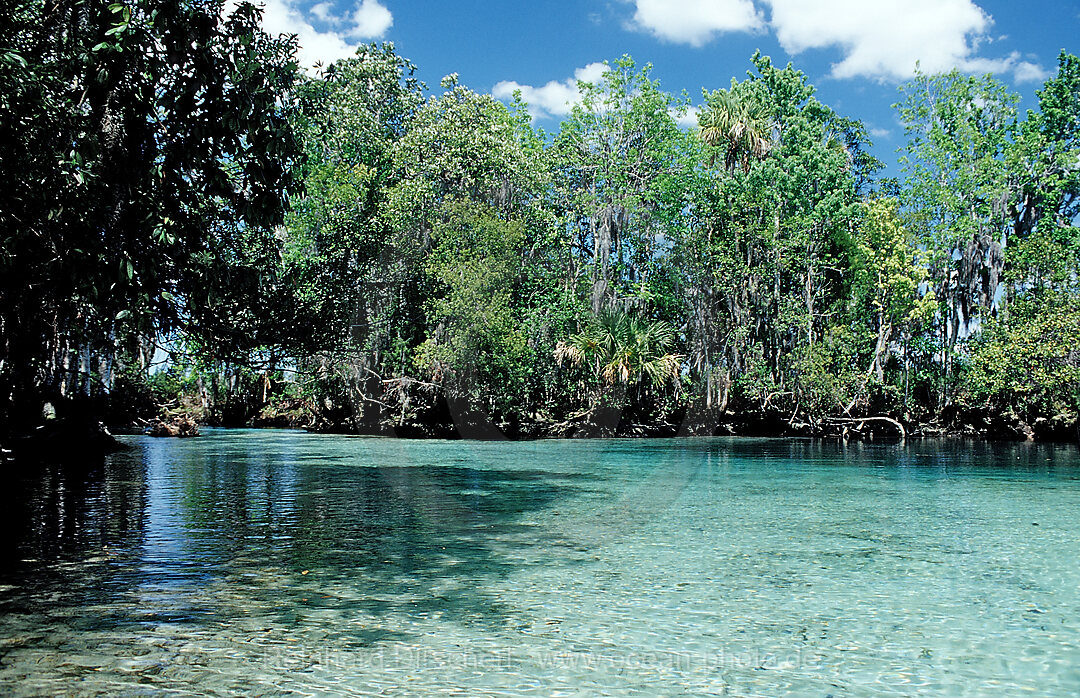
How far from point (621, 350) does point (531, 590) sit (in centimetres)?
2150

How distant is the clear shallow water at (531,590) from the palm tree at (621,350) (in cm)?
1490

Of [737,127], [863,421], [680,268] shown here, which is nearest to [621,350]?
[680,268]

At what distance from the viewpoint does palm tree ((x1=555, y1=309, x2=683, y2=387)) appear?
2723 centimetres

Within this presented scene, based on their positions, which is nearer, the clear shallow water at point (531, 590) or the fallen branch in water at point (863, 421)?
the clear shallow water at point (531, 590)

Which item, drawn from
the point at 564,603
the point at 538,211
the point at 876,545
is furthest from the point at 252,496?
the point at 538,211

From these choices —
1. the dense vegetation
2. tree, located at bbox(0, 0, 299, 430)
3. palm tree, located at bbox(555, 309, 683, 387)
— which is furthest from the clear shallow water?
palm tree, located at bbox(555, 309, 683, 387)

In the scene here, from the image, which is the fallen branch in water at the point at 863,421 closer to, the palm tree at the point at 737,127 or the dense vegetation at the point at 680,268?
the dense vegetation at the point at 680,268

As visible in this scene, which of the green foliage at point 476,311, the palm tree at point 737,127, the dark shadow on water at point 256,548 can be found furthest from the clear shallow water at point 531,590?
the palm tree at point 737,127

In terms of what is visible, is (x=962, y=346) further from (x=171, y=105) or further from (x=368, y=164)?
(x=171, y=105)

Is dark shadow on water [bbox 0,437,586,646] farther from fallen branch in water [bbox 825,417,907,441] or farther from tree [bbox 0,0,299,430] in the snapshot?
fallen branch in water [bbox 825,417,907,441]

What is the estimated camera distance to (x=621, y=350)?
2723 cm

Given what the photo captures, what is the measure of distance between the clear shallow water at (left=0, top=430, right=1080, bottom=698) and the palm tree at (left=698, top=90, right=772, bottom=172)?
21.7 metres

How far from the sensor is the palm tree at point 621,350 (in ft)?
89.4

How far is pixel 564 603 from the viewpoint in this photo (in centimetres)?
562
